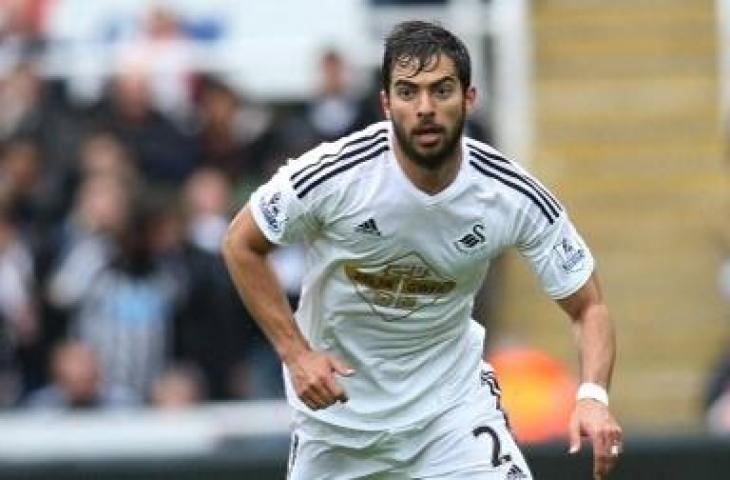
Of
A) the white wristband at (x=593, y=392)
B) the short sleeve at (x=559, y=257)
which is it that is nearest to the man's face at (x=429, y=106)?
the short sleeve at (x=559, y=257)

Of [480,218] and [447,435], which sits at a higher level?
[480,218]

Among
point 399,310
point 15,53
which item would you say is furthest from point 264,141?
point 399,310

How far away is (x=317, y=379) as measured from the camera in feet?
24.7

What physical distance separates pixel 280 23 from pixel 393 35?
26.3 ft

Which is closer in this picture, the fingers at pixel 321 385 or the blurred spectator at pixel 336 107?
the fingers at pixel 321 385

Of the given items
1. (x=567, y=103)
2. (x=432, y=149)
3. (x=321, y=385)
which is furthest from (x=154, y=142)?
(x=321, y=385)

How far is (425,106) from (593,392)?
3.35 ft

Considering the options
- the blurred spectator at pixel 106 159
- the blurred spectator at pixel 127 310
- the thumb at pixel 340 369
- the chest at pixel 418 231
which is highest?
the chest at pixel 418 231

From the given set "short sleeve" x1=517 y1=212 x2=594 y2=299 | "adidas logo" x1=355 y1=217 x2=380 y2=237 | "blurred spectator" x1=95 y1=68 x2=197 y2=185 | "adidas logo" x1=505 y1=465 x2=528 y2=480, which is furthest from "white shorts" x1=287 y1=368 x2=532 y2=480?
"blurred spectator" x1=95 y1=68 x2=197 y2=185

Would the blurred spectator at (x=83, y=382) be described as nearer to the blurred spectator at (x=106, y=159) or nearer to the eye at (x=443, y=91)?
the blurred spectator at (x=106, y=159)

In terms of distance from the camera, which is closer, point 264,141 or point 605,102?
point 264,141

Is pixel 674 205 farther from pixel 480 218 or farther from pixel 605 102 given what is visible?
pixel 480 218

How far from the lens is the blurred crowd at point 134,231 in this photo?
13.3 meters

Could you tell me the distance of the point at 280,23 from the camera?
15680mm
